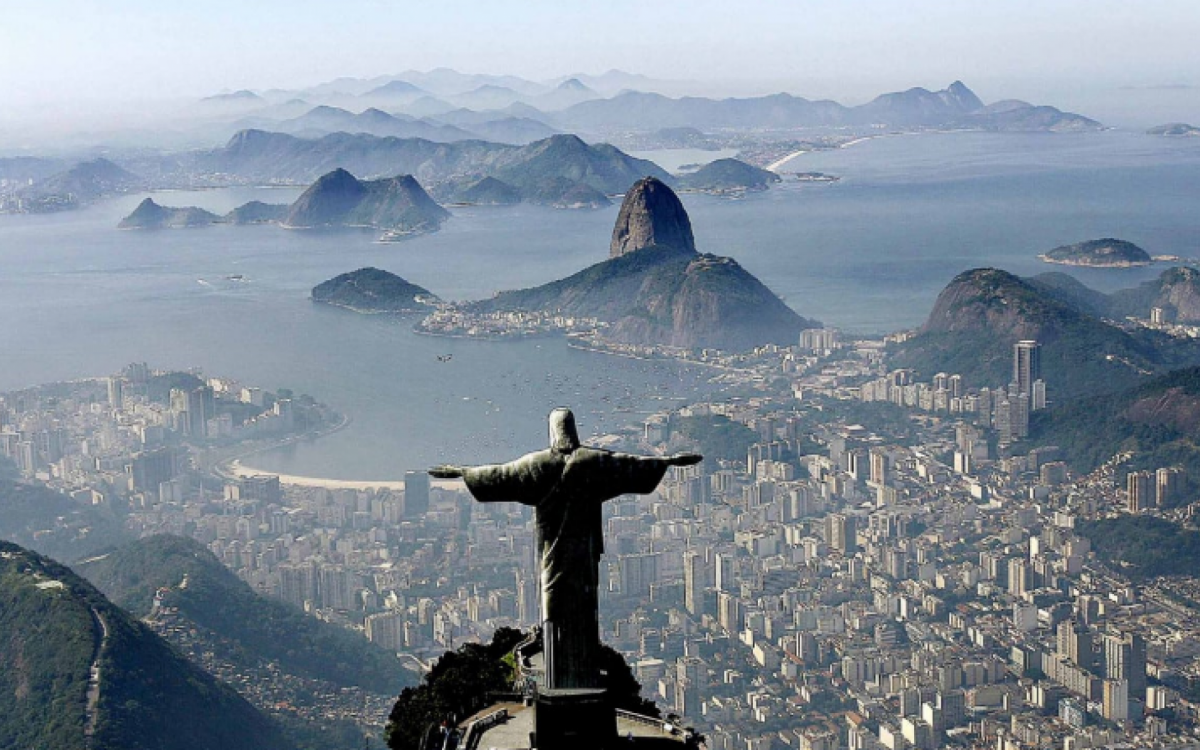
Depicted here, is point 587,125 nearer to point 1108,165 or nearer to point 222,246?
point 1108,165

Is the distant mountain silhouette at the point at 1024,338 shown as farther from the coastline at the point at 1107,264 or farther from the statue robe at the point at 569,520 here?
the statue robe at the point at 569,520

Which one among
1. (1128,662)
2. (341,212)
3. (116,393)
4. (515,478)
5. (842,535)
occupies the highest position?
(515,478)

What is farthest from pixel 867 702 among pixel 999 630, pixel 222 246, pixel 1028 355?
pixel 222 246

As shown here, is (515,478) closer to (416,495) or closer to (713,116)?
(416,495)

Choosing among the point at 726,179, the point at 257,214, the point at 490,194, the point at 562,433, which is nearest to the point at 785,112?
the point at 726,179

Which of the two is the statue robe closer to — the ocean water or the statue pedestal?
the statue pedestal
